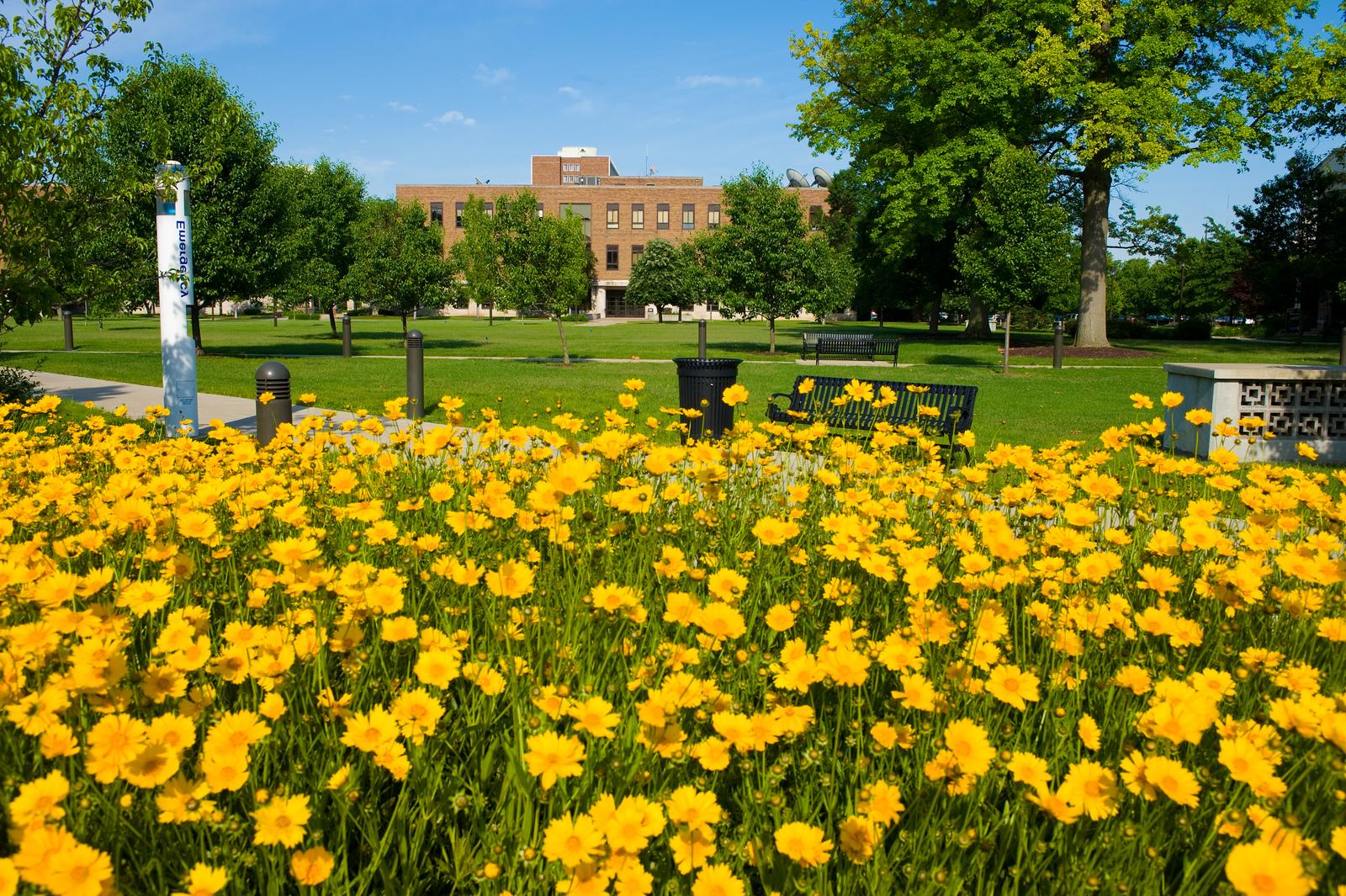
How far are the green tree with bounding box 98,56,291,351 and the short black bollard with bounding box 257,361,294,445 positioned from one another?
44.7ft

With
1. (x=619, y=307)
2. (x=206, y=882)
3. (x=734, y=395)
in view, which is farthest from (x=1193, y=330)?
(x=206, y=882)

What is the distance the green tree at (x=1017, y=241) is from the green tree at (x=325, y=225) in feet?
69.8

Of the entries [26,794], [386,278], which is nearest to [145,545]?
[26,794]

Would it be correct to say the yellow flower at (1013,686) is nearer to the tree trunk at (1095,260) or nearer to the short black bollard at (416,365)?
the short black bollard at (416,365)

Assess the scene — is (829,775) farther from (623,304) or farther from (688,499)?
(623,304)

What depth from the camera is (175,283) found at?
29.3 feet

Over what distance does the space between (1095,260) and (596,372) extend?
59.6ft

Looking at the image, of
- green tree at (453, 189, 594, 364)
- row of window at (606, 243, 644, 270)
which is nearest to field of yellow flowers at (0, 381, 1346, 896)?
green tree at (453, 189, 594, 364)

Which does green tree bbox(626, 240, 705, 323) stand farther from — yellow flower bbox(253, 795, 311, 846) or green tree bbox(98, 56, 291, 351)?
yellow flower bbox(253, 795, 311, 846)

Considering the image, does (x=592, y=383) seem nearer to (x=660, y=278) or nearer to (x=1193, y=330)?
(x=1193, y=330)

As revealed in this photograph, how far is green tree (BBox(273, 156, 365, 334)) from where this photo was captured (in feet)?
103

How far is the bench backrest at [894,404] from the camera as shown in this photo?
306 inches

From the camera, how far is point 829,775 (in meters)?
1.74

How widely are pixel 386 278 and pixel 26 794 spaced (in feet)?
107
